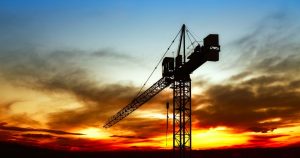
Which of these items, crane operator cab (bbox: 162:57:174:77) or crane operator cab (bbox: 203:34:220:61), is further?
crane operator cab (bbox: 162:57:174:77)

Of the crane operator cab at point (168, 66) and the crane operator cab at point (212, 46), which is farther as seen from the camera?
the crane operator cab at point (168, 66)

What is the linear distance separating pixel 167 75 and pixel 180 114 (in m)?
8.68

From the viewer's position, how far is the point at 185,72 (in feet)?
257

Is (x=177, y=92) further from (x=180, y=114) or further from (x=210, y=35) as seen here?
(x=210, y=35)

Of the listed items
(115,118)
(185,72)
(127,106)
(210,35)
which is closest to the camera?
(210,35)

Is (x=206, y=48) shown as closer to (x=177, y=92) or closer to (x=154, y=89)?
(x=177, y=92)

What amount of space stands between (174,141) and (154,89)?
18150 millimetres

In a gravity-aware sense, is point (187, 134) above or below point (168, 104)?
below

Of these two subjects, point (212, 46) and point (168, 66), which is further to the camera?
point (168, 66)

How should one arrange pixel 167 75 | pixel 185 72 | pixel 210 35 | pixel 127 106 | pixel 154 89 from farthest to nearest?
pixel 127 106
pixel 154 89
pixel 167 75
pixel 185 72
pixel 210 35

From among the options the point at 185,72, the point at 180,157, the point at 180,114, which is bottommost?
the point at 180,157

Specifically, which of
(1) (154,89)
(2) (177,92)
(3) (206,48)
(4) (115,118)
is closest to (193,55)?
(3) (206,48)

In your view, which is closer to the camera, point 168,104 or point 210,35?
point 210,35

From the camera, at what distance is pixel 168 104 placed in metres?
81.2
